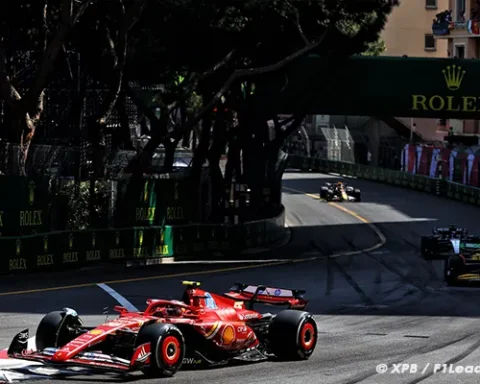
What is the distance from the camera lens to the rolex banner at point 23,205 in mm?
29500

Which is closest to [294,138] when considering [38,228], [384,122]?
[384,122]

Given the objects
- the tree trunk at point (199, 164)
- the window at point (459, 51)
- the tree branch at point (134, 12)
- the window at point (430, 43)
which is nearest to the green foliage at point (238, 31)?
the tree branch at point (134, 12)

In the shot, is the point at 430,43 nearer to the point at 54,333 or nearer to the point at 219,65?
the point at 219,65

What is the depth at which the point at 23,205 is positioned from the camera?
3014cm

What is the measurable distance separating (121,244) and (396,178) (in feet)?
138

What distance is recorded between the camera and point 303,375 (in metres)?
15.6

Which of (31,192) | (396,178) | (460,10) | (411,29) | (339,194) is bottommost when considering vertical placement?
(339,194)

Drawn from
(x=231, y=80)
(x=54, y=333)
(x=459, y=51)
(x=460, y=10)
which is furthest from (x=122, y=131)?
(x=460, y=10)

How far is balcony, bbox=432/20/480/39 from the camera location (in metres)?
73.1

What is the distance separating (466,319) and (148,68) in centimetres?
1920

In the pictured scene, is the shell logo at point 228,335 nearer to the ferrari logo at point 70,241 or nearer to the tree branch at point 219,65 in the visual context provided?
the ferrari logo at point 70,241

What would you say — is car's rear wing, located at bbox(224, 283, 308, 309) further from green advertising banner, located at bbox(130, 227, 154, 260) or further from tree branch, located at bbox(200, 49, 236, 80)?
tree branch, located at bbox(200, 49, 236, 80)

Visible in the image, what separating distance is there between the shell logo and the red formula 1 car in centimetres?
1

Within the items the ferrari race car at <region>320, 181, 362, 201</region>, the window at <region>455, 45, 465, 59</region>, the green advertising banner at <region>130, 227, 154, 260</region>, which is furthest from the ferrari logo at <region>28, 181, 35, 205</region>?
the window at <region>455, 45, 465, 59</region>
